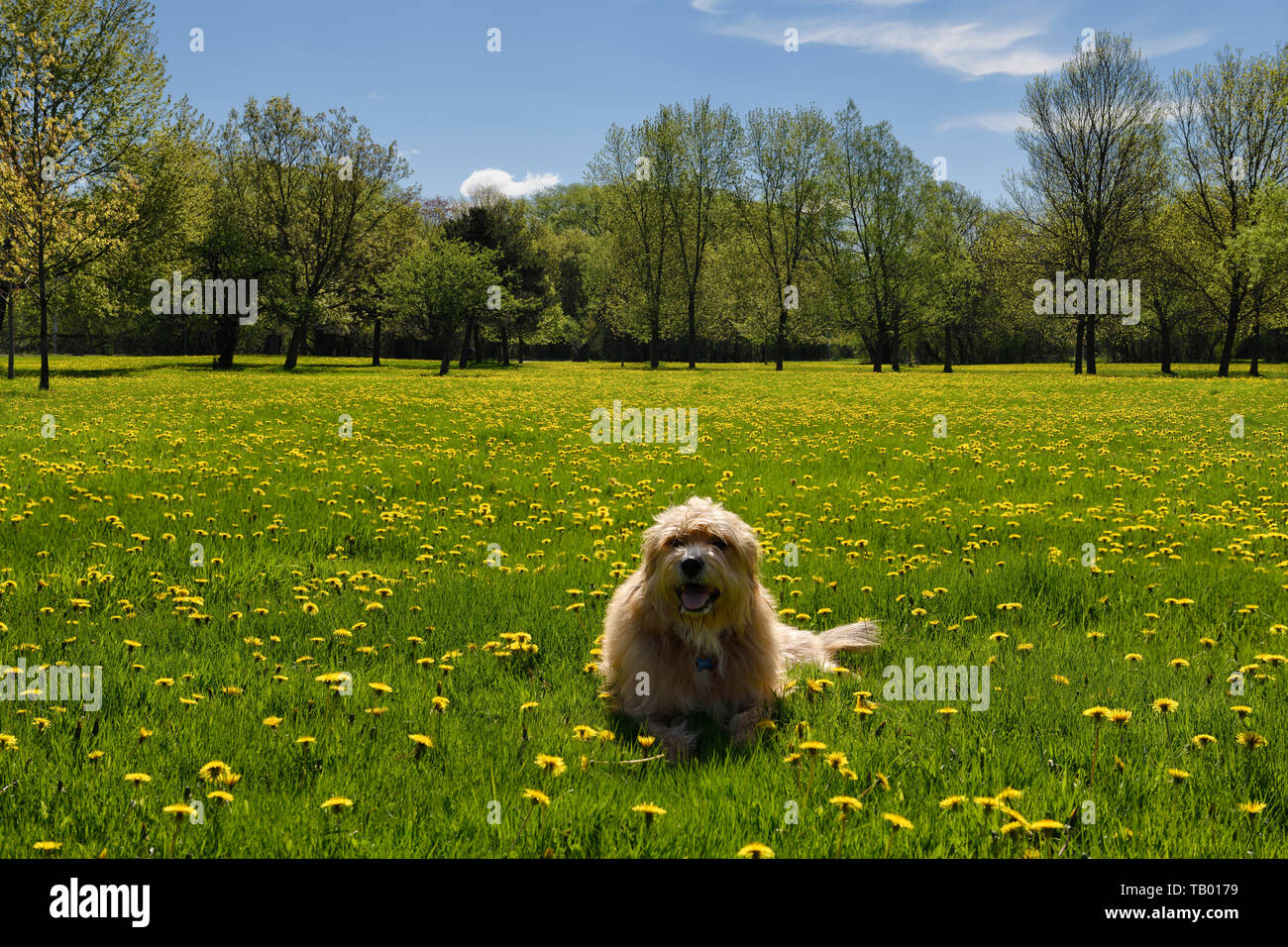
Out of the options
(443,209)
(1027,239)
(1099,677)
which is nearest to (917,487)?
(1099,677)

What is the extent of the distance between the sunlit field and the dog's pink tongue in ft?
2.46

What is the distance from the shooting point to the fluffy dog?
14.7 feet

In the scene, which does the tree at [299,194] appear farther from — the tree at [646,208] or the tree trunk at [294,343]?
the tree at [646,208]

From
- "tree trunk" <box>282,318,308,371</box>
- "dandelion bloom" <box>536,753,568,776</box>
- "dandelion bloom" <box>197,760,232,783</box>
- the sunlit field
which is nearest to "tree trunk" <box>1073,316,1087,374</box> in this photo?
the sunlit field

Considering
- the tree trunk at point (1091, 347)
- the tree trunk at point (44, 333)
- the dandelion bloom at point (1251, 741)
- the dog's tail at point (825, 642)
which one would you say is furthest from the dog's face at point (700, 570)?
the tree trunk at point (1091, 347)

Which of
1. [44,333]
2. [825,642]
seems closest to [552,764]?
[825,642]

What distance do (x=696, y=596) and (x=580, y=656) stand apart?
1484 millimetres

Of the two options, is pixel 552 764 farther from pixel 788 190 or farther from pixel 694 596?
pixel 788 190

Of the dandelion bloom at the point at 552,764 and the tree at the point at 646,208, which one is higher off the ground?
the tree at the point at 646,208

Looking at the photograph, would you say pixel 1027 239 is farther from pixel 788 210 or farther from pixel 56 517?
pixel 56 517

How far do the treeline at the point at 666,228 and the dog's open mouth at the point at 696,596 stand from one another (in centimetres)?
2879

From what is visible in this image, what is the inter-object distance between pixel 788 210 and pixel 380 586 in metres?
65.4

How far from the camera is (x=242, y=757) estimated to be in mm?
3941

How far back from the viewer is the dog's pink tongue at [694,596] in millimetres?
4457
